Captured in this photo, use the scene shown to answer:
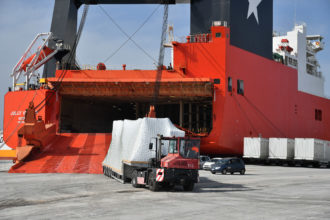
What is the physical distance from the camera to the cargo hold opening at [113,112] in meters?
47.7

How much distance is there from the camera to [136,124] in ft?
70.4

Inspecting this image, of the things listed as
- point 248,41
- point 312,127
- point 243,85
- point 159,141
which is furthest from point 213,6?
point 159,141

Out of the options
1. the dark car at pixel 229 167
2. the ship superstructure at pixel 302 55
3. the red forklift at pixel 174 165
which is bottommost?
the dark car at pixel 229 167

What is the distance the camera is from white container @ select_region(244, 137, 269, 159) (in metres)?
43.5

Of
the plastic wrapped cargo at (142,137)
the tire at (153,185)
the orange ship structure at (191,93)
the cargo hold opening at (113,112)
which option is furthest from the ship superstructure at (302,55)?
the tire at (153,185)

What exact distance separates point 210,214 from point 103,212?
3.21 meters

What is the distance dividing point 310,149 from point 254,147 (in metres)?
5.64

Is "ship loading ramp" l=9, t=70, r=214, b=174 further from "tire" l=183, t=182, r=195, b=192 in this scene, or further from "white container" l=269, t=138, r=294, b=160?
"tire" l=183, t=182, r=195, b=192

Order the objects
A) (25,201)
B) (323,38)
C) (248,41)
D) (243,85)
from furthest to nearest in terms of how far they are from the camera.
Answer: (323,38)
(248,41)
(243,85)
(25,201)

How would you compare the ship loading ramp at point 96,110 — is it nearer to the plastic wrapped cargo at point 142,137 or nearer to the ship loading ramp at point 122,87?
the ship loading ramp at point 122,87

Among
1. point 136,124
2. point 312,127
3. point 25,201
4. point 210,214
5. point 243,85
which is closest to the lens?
point 210,214

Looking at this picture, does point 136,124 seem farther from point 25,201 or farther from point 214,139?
point 214,139

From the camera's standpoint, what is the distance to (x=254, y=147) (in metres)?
43.6

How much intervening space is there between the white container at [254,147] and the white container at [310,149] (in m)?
3.47
